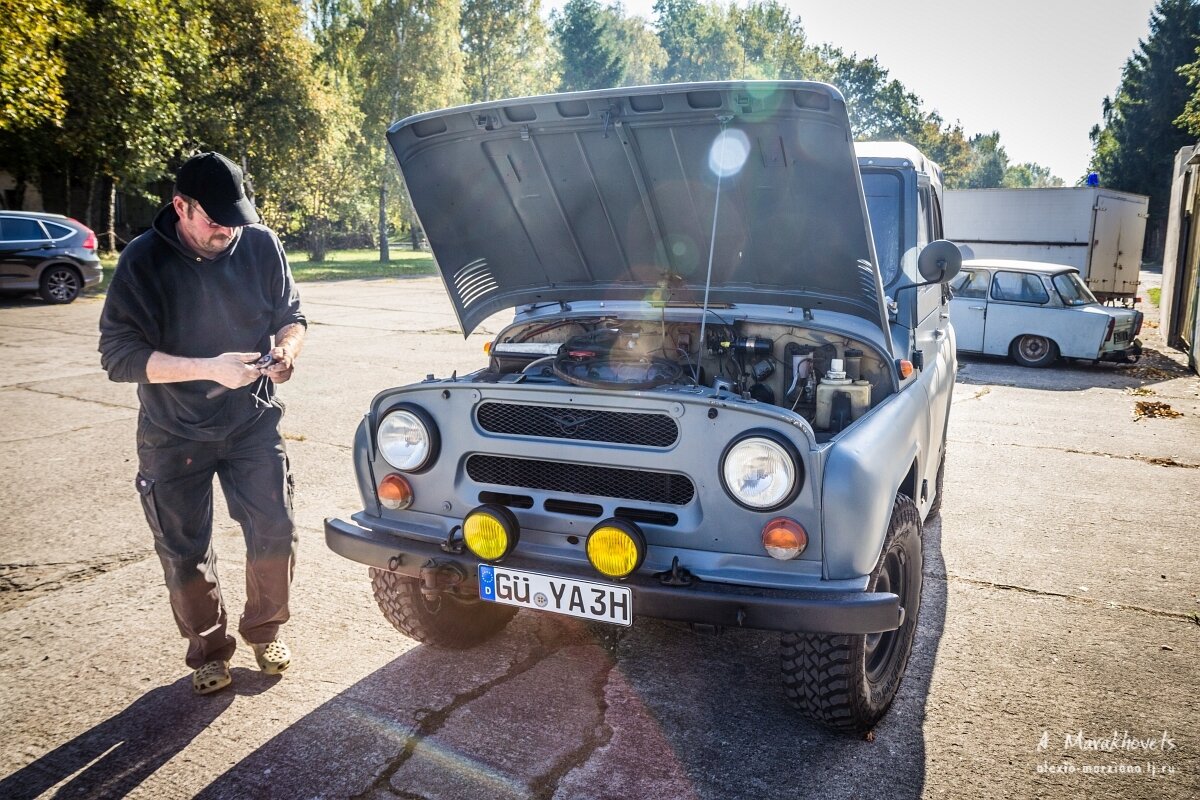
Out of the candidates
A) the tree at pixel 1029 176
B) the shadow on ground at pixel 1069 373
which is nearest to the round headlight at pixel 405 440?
the shadow on ground at pixel 1069 373

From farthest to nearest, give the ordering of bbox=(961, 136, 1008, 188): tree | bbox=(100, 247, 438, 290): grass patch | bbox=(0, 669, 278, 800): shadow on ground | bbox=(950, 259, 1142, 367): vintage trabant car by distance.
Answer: bbox=(961, 136, 1008, 188): tree, bbox=(100, 247, 438, 290): grass patch, bbox=(950, 259, 1142, 367): vintage trabant car, bbox=(0, 669, 278, 800): shadow on ground

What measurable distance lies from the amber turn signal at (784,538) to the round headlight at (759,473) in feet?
0.19

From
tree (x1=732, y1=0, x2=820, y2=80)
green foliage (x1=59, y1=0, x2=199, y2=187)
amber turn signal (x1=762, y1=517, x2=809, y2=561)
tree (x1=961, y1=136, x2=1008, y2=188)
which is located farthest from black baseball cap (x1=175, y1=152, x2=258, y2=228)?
tree (x1=961, y1=136, x2=1008, y2=188)

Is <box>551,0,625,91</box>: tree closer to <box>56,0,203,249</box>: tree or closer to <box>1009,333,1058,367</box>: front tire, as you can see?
<box>56,0,203,249</box>: tree

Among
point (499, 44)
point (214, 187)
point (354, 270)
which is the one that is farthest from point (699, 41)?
point (214, 187)

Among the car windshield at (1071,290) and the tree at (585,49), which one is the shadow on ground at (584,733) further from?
the tree at (585,49)

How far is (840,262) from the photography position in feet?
10.5

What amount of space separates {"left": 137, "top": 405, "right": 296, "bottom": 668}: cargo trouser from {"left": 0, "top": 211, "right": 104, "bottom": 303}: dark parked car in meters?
14.7

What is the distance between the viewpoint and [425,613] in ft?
10.3

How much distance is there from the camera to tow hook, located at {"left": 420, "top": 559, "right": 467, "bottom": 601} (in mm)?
2686

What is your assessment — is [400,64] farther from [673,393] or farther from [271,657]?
[673,393]

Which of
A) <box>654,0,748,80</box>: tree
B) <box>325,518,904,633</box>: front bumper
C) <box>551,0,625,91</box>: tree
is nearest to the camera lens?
<box>325,518,904,633</box>: front bumper

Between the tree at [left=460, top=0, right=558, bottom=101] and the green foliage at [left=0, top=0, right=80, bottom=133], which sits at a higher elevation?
the tree at [left=460, top=0, right=558, bottom=101]

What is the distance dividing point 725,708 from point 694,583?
2.51 feet
